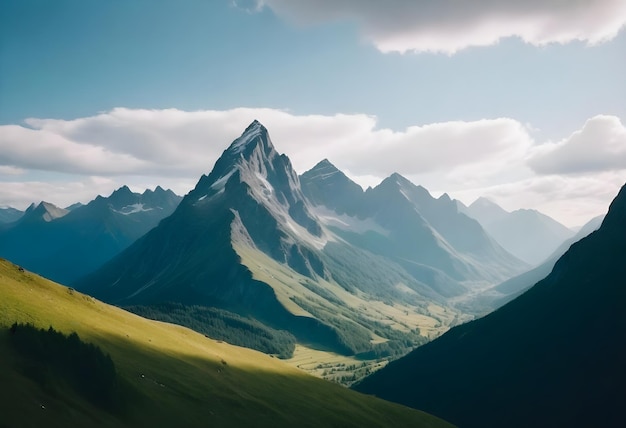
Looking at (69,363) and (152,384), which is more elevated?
(69,363)

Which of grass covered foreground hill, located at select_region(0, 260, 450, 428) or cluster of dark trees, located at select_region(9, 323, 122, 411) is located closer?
grass covered foreground hill, located at select_region(0, 260, 450, 428)

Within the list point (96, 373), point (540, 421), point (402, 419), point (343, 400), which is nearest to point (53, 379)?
point (96, 373)

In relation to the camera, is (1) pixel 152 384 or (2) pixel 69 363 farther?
(1) pixel 152 384

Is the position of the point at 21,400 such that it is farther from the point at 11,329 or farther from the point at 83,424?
the point at 11,329

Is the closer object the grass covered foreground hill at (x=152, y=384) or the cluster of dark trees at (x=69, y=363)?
the grass covered foreground hill at (x=152, y=384)
